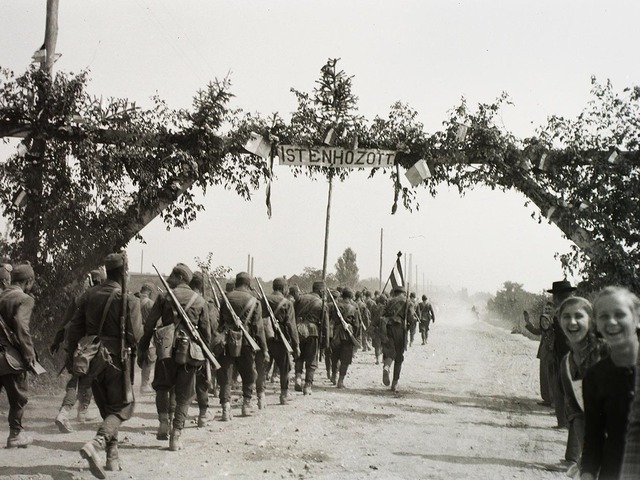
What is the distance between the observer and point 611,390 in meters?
3.12

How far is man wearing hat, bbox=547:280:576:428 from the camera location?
24.8ft

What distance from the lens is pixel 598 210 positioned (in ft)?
40.3

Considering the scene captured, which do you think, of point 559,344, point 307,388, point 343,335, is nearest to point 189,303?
point 559,344

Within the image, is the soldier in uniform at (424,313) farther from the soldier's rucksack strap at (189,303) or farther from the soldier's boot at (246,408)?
the soldier's rucksack strap at (189,303)

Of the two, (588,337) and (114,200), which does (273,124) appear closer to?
(114,200)

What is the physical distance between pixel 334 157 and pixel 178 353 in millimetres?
5944

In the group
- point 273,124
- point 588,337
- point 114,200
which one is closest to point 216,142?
point 273,124

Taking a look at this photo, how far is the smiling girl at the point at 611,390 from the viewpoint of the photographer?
309 centimetres

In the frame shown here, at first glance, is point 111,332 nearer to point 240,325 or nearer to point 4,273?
point 4,273

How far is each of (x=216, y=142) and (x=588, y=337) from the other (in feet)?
27.9

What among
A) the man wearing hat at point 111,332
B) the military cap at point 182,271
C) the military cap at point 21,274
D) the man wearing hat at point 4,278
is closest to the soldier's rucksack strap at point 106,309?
the man wearing hat at point 111,332

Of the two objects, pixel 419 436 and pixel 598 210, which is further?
pixel 598 210

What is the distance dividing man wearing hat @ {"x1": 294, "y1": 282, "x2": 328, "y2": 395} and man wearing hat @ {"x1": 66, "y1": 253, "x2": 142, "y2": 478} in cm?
578

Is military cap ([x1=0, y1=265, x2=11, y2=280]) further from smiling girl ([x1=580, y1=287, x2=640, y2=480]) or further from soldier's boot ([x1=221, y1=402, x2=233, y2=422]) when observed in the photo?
smiling girl ([x1=580, y1=287, x2=640, y2=480])
